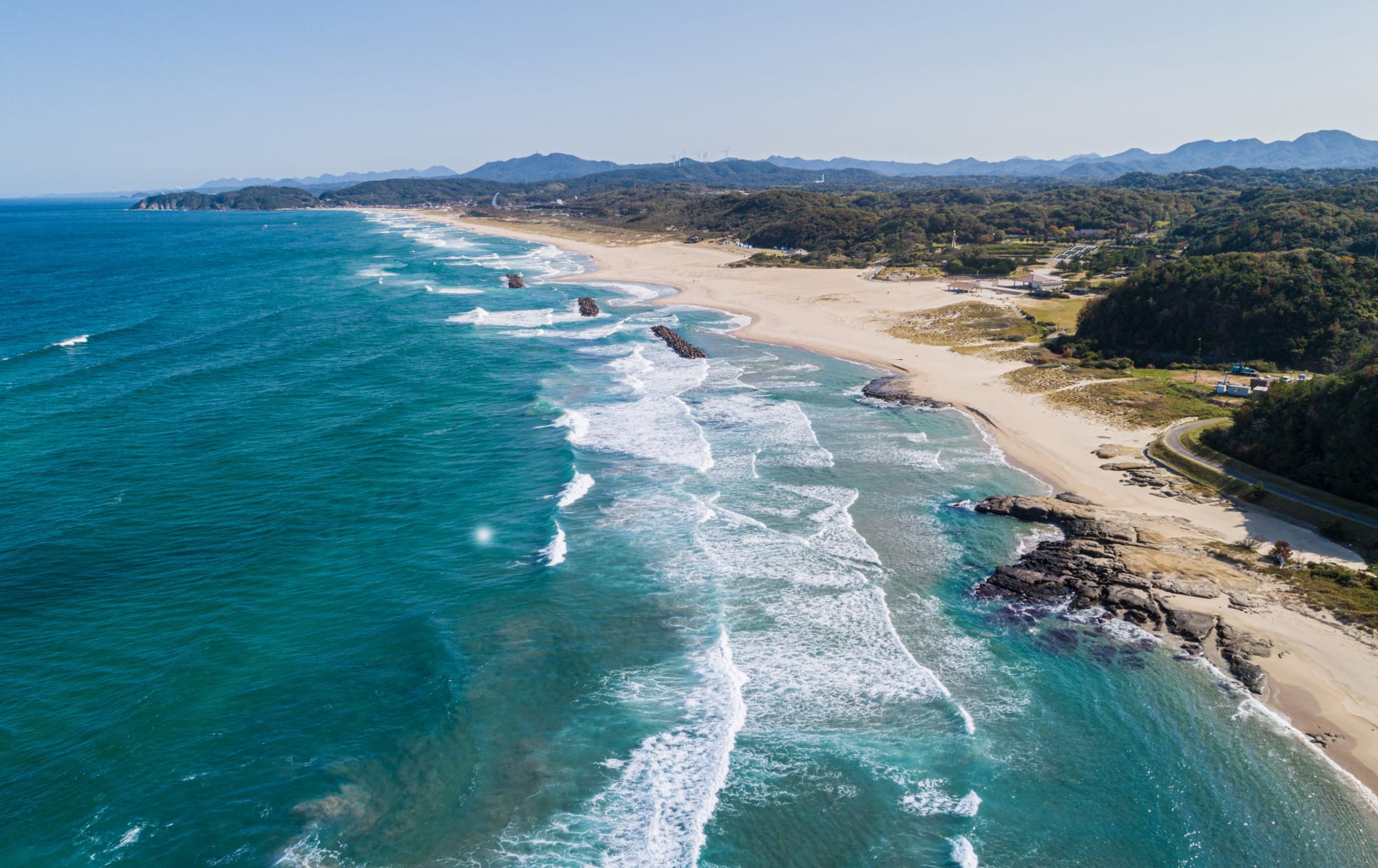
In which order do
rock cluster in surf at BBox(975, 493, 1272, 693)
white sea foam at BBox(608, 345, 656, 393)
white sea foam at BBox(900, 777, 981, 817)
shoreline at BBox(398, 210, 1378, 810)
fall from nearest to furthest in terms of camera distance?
white sea foam at BBox(900, 777, 981, 817)
shoreline at BBox(398, 210, 1378, 810)
rock cluster in surf at BBox(975, 493, 1272, 693)
white sea foam at BBox(608, 345, 656, 393)

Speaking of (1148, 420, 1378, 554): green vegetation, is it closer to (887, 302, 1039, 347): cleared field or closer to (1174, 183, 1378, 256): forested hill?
(887, 302, 1039, 347): cleared field

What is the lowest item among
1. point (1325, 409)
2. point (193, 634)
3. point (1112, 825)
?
point (1112, 825)

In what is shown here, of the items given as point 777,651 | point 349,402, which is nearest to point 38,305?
point 349,402

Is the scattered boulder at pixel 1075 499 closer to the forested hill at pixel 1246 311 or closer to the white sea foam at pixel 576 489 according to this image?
the white sea foam at pixel 576 489

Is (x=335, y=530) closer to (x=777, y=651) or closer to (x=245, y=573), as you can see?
(x=245, y=573)

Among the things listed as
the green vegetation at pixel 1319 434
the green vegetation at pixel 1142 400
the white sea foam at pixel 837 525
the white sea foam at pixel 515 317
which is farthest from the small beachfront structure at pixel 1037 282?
the white sea foam at pixel 837 525

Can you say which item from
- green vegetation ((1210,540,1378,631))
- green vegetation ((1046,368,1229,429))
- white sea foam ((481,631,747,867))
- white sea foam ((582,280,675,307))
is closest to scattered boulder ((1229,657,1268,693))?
green vegetation ((1210,540,1378,631))

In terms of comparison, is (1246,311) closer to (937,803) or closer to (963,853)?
(937,803)
